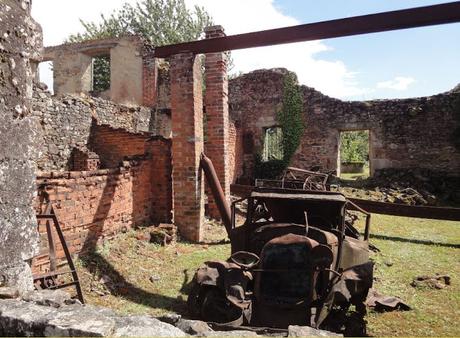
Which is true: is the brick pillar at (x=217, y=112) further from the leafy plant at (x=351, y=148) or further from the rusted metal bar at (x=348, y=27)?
the leafy plant at (x=351, y=148)

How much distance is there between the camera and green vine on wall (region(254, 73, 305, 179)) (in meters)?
16.5

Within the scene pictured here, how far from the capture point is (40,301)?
7.31 feet

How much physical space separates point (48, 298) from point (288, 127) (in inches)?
592

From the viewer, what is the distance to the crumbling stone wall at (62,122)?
9430 mm

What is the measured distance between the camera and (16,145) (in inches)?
96.1

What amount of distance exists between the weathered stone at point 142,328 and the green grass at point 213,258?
7.91 feet

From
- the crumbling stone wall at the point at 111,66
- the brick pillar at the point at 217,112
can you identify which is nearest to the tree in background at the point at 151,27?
the crumbling stone wall at the point at 111,66

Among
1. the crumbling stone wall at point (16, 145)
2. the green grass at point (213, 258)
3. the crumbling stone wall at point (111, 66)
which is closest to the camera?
the crumbling stone wall at point (16, 145)

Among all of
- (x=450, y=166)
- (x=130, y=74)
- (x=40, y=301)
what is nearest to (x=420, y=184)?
(x=450, y=166)

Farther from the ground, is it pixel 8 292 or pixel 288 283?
pixel 8 292

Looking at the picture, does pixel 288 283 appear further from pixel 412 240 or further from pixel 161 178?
pixel 412 240

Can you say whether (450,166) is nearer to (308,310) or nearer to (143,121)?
(143,121)

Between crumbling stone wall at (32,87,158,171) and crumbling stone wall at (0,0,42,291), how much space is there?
24.2 feet

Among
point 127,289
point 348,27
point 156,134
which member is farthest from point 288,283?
point 156,134
